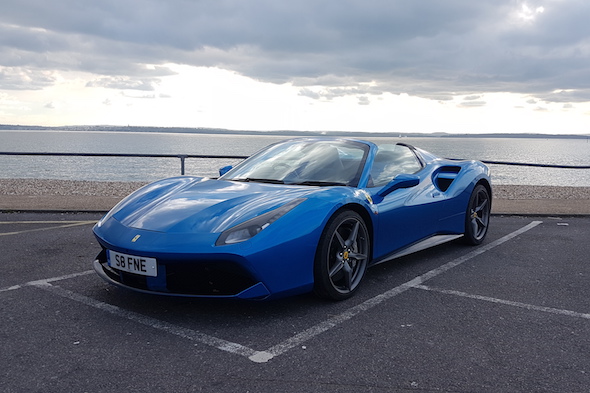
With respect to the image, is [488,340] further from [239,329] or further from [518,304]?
[239,329]

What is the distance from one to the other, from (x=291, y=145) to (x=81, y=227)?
3.40 meters

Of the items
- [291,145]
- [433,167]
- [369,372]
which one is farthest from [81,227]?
[369,372]

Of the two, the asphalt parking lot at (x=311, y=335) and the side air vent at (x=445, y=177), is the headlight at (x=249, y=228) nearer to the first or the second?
the asphalt parking lot at (x=311, y=335)

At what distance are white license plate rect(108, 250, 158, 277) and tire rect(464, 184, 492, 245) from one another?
3667 mm

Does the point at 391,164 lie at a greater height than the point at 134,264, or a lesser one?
greater

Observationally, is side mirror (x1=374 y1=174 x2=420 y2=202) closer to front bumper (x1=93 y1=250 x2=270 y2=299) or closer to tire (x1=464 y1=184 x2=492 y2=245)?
front bumper (x1=93 y1=250 x2=270 y2=299)

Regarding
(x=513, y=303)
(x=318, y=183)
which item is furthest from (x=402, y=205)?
(x=513, y=303)

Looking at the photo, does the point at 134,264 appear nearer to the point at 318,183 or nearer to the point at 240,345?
the point at 240,345

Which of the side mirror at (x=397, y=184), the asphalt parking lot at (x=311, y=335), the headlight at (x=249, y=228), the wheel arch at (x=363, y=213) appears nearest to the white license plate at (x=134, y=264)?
the asphalt parking lot at (x=311, y=335)

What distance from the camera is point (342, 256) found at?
Result: 12.7 ft

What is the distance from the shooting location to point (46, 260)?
4.96 meters

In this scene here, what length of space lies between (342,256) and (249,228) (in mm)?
861

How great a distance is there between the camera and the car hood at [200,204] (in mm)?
3449

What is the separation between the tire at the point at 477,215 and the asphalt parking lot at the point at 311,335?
3.00ft
